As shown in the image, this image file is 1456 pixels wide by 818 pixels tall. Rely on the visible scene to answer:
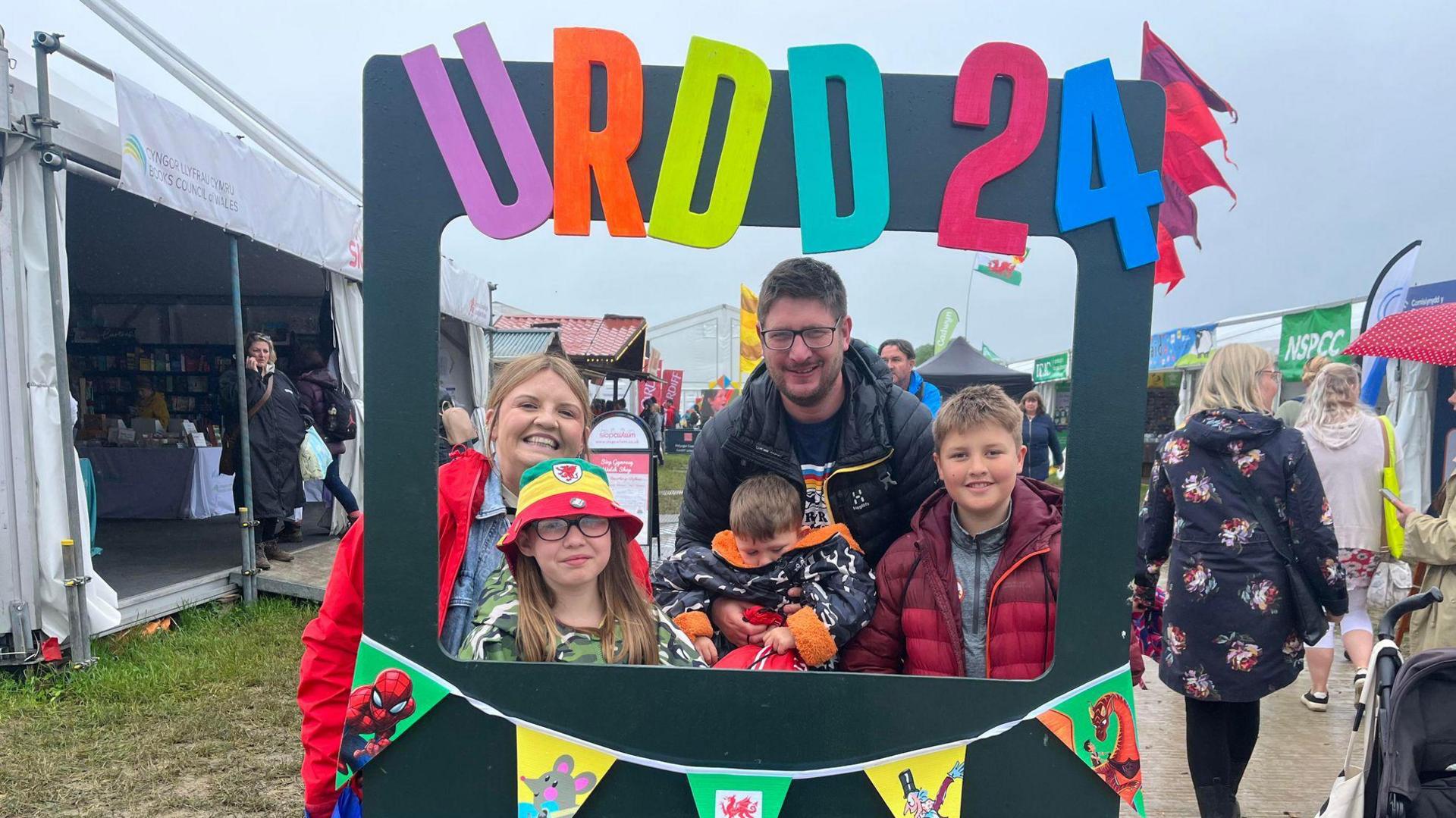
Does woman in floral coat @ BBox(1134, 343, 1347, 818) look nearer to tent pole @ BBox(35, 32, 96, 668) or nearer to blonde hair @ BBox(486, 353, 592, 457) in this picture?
blonde hair @ BBox(486, 353, 592, 457)

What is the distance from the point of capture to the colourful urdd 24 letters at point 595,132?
46.5 inches

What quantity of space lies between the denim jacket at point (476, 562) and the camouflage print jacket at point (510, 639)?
0.02 m

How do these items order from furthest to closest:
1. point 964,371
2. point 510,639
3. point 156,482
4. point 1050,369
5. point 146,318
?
point 1050,369 < point 964,371 < point 146,318 < point 156,482 < point 510,639

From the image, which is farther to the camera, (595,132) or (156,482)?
(156,482)

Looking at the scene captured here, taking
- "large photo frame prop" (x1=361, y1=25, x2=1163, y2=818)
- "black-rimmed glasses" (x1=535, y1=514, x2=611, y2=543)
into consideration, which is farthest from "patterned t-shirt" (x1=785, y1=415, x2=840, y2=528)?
"large photo frame prop" (x1=361, y1=25, x2=1163, y2=818)

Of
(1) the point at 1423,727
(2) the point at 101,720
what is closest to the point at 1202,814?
(1) the point at 1423,727

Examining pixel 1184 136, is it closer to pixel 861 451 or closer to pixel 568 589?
pixel 861 451

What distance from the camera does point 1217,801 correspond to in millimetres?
2988

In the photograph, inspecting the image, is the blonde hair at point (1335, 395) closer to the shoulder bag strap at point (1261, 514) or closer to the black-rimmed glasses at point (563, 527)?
the shoulder bag strap at point (1261, 514)

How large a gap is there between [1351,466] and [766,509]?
3.81m

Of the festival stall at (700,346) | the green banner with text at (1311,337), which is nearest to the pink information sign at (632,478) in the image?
the green banner with text at (1311,337)

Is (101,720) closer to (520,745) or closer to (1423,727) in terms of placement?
(520,745)

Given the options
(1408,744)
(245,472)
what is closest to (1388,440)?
(1408,744)

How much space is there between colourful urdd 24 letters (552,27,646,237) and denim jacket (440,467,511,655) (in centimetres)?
72
